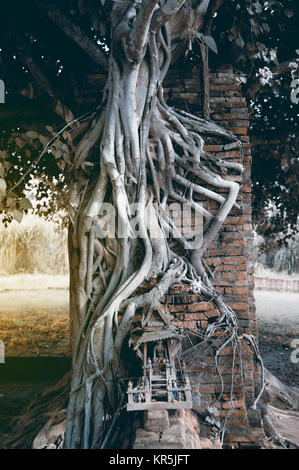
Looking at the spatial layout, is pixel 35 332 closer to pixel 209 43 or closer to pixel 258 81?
pixel 258 81

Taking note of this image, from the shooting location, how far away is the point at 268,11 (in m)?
3.81

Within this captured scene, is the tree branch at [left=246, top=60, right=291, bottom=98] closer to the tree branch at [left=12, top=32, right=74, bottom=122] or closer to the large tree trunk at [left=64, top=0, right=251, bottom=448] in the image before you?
the large tree trunk at [left=64, top=0, right=251, bottom=448]

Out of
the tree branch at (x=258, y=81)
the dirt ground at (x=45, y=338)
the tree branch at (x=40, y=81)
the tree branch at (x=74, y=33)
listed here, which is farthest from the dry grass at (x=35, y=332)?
the tree branch at (x=258, y=81)

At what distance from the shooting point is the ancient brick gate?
271 cm

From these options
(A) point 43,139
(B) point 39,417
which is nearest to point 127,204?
(A) point 43,139

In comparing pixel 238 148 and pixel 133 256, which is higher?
pixel 238 148

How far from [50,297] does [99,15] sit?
829cm

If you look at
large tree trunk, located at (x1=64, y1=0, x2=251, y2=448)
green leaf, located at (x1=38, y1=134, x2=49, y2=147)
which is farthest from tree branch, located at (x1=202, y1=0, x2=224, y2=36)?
green leaf, located at (x1=38, y1=134, x2=49, y2=147)

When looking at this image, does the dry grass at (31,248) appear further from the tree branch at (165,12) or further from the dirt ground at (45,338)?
the tree branch at (165,12)

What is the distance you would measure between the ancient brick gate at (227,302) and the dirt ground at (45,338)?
0.83 meters

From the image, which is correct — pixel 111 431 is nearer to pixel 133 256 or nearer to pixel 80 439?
pixel 80 439
